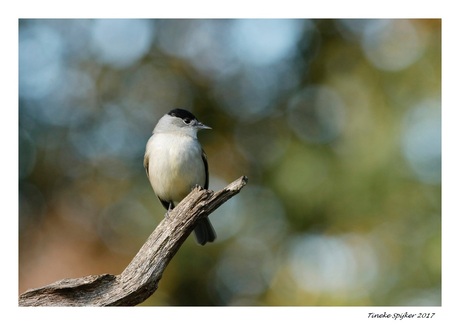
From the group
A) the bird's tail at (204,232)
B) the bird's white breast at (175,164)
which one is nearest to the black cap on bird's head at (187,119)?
the bird's white breast at (175,164)

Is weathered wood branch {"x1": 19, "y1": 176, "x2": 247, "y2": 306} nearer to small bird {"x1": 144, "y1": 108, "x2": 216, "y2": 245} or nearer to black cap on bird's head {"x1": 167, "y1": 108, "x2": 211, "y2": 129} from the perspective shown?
small bird {"x1": 144, "y1": 108, "x2": 216, "y2": 245}

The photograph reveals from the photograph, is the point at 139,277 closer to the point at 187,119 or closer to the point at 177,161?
the point at 177,161

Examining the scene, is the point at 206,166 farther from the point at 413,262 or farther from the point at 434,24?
the point at 434,24

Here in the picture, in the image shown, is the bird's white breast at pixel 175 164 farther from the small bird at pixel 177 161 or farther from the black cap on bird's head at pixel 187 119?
the black cap on bird's head at pixel 187 119

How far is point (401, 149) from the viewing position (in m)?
8.23

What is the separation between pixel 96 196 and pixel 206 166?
261 cm

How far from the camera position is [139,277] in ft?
17.6

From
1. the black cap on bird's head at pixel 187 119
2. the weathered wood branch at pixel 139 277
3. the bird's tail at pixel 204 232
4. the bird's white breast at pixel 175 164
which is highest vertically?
the black cap on bird's head at pixel 187 119

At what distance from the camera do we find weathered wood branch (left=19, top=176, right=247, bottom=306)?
5336 mm

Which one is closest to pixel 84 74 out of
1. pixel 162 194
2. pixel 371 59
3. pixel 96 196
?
pixel 96 196

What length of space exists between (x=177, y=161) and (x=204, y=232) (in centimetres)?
92

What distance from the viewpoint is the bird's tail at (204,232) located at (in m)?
7.21

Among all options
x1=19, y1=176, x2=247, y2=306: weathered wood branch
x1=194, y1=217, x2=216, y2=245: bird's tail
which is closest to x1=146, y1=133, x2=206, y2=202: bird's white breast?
x1=194, y1=217, x2=216, y2=245: bird's tail

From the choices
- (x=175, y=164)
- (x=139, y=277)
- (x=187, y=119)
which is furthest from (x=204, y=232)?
(x=139, y=277)
